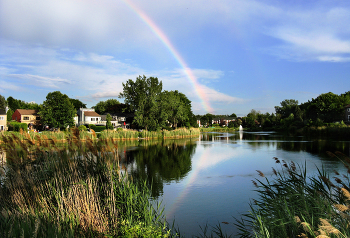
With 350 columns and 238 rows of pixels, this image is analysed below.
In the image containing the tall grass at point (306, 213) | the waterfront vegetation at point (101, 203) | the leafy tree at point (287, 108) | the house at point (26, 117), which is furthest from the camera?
the leafy tree at point (287, 108)

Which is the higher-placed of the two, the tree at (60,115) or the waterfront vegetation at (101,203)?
the tree at (60,115)

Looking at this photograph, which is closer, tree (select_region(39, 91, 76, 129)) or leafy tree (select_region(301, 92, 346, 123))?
tree (select_region(39, 91, 76, 129))

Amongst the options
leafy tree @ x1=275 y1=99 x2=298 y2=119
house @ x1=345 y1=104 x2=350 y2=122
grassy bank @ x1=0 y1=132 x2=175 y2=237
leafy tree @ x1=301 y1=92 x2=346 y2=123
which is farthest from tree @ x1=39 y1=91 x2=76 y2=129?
leafy tree @ x1=275 y1=99 x2=298 y2=119

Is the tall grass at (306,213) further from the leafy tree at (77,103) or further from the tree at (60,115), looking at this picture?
the leafy tree at (77,103)

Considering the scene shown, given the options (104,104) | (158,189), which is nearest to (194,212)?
(158,189)

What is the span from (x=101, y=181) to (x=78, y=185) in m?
0.59

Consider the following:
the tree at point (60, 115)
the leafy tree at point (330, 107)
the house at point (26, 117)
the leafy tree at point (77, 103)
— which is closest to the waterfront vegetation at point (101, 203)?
the tree at point (60, 115)

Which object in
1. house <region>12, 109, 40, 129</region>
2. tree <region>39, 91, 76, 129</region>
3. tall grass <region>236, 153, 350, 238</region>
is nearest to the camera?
tall grass <region>236, 153, 350, 238</region>

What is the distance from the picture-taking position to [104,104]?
356ft

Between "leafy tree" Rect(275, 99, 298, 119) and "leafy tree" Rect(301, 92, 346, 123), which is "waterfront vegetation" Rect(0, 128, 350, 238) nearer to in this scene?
"leafy tree" Rect(301, 92, 346, 123)

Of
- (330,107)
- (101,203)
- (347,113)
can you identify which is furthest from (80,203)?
(347,113)

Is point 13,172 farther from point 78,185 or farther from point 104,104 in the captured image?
point 104,104

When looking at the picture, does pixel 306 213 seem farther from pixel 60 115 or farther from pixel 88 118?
pixel 88 118

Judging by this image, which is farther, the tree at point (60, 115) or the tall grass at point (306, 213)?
the tree at point (60, 115)
